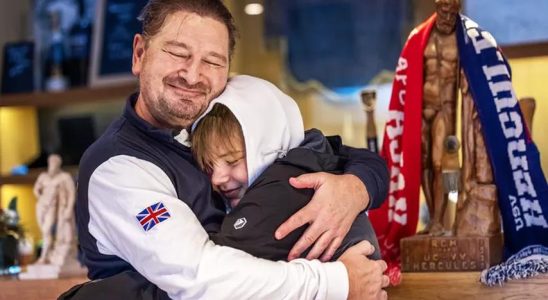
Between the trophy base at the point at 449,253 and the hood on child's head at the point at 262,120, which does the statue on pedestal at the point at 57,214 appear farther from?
the hood on child's head at the point at 262,120

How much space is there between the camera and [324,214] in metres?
1.57

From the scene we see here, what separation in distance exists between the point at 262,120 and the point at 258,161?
0.23ft

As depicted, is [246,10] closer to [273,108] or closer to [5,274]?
[5,274]

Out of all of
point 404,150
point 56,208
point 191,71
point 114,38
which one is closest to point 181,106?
point 191,71

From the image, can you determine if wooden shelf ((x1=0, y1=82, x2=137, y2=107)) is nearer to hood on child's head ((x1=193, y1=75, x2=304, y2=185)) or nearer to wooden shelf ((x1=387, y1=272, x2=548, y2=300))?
wooden shelf ((x1=387, y1=272, x2=548, y2=300))

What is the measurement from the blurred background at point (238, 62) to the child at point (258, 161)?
1.83 meters

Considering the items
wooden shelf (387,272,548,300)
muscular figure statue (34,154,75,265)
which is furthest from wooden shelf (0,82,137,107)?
wooden shelf (387,272,548,300)

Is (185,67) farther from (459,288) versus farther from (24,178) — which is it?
(24,178)

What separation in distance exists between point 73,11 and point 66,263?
1.34 meters

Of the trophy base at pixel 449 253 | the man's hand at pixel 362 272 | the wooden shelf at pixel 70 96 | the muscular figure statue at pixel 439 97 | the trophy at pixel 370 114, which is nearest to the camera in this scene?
the man's hand at pixel 362 272

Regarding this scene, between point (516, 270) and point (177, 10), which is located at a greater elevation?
point (177, 10)

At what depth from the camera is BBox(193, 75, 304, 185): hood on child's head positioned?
5.18ft

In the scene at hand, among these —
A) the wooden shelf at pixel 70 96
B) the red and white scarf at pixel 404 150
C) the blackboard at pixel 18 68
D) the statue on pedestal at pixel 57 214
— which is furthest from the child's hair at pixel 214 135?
the blackboard at pixel 18 68

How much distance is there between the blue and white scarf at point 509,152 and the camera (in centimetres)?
204
